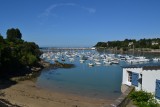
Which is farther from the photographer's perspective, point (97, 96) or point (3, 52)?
point (3, 52)

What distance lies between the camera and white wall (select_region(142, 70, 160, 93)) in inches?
837

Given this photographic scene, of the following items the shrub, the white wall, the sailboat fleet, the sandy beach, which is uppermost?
the white wall

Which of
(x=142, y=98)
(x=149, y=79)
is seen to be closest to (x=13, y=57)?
(x=149, y=79)

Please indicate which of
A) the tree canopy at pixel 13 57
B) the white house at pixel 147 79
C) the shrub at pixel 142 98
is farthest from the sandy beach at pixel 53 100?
the tree canopy at pixel 13 57

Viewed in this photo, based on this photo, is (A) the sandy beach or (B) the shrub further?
(A) the sandy beach

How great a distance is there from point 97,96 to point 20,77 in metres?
19.6

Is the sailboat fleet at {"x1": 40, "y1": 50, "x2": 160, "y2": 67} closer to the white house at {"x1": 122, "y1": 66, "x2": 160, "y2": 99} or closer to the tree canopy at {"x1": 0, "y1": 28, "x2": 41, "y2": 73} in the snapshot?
the tree canopy at {"x1": 0, "y1": 28, "x2": 41, "y2": 73}

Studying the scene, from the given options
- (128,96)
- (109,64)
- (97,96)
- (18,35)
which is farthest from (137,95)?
(18,35)

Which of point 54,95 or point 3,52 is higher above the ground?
point 3,52

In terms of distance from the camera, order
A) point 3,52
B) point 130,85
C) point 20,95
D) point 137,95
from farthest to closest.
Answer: point 3,52
point 20,95
point 130,85
point 137,95

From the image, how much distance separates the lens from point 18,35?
346 ft

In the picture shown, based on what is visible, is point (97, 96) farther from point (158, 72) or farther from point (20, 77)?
point (20, 77)

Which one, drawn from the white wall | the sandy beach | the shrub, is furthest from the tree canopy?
the shrub

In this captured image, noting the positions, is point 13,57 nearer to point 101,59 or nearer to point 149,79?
point 149,79
